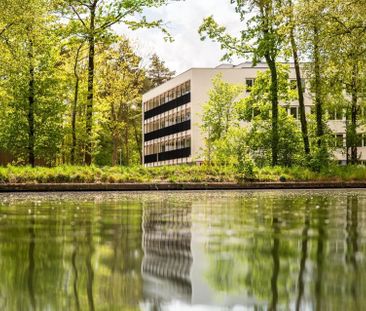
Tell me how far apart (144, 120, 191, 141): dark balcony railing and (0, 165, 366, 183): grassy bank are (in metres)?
56.3

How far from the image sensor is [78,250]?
19.6ft

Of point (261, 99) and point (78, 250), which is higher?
point (261, 99)

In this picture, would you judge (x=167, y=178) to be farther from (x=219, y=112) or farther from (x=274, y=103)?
(x=219, y=112)

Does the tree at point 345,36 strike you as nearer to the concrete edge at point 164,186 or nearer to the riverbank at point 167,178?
the riverbank at point 167,178

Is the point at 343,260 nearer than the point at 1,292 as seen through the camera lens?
No

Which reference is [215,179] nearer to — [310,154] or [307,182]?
[307,182]

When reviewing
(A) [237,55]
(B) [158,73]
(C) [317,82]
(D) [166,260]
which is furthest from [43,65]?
(B) [158,73]

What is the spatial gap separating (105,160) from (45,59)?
205ft

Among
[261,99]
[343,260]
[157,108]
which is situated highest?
[157,108]

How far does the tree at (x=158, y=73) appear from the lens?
11094cm

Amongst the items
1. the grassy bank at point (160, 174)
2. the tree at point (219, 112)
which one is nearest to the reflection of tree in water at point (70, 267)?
the grassy bank at point (160, 174)

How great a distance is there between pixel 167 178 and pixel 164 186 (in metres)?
1.59

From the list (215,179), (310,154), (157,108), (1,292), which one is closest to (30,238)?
(1,292)

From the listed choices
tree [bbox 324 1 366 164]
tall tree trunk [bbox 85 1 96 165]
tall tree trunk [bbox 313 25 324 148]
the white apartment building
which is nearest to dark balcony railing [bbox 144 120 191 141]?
the white apartment building
